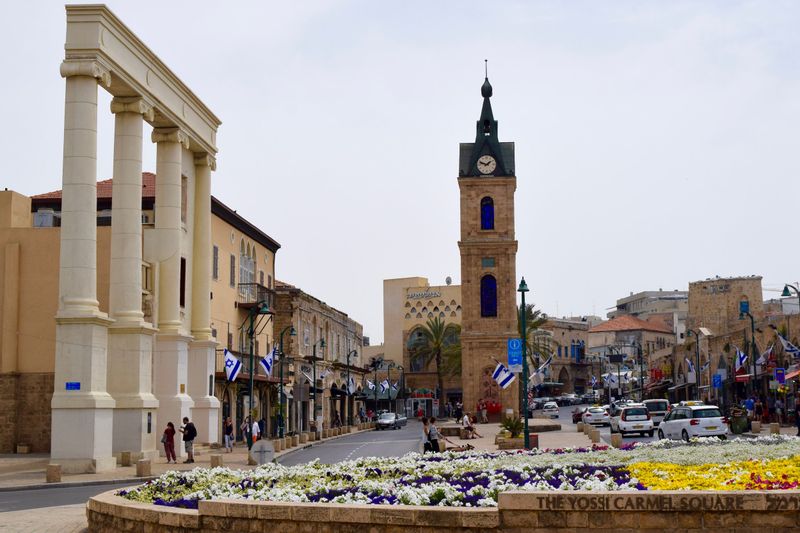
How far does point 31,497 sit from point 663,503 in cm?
1953

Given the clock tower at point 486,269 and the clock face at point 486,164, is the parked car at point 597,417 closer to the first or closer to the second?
the clock tower at point 486,269

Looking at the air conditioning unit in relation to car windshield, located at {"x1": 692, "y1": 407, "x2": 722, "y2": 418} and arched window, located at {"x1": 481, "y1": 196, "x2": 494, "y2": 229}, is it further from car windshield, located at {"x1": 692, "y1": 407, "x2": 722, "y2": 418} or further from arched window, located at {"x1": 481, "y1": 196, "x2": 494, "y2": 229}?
arched window, located at {"x1": 481, "y1": 196, "x2": 494, "y2": 229}

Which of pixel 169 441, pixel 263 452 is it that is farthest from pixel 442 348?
pixel 263 452

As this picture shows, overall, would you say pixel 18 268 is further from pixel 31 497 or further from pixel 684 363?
pixel 684 363

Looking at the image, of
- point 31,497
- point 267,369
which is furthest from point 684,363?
point 31,497

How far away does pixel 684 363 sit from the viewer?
9500 cm

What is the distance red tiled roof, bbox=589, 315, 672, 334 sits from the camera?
156 metres

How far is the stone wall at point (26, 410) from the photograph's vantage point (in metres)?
42.3

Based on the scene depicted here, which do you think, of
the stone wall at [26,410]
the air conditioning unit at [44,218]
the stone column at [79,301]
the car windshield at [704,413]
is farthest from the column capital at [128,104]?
the car windshield at [704,413]

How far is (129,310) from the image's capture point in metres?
37.0

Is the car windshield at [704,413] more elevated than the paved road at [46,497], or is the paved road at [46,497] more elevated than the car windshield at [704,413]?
the car windshield at [704,413]

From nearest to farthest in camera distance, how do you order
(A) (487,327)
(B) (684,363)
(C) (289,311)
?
(C) (289,311), (A) (487,327), (B) (684,363)

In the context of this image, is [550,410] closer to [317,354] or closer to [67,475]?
[317,354]

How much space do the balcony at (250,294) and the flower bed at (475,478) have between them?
138ft
